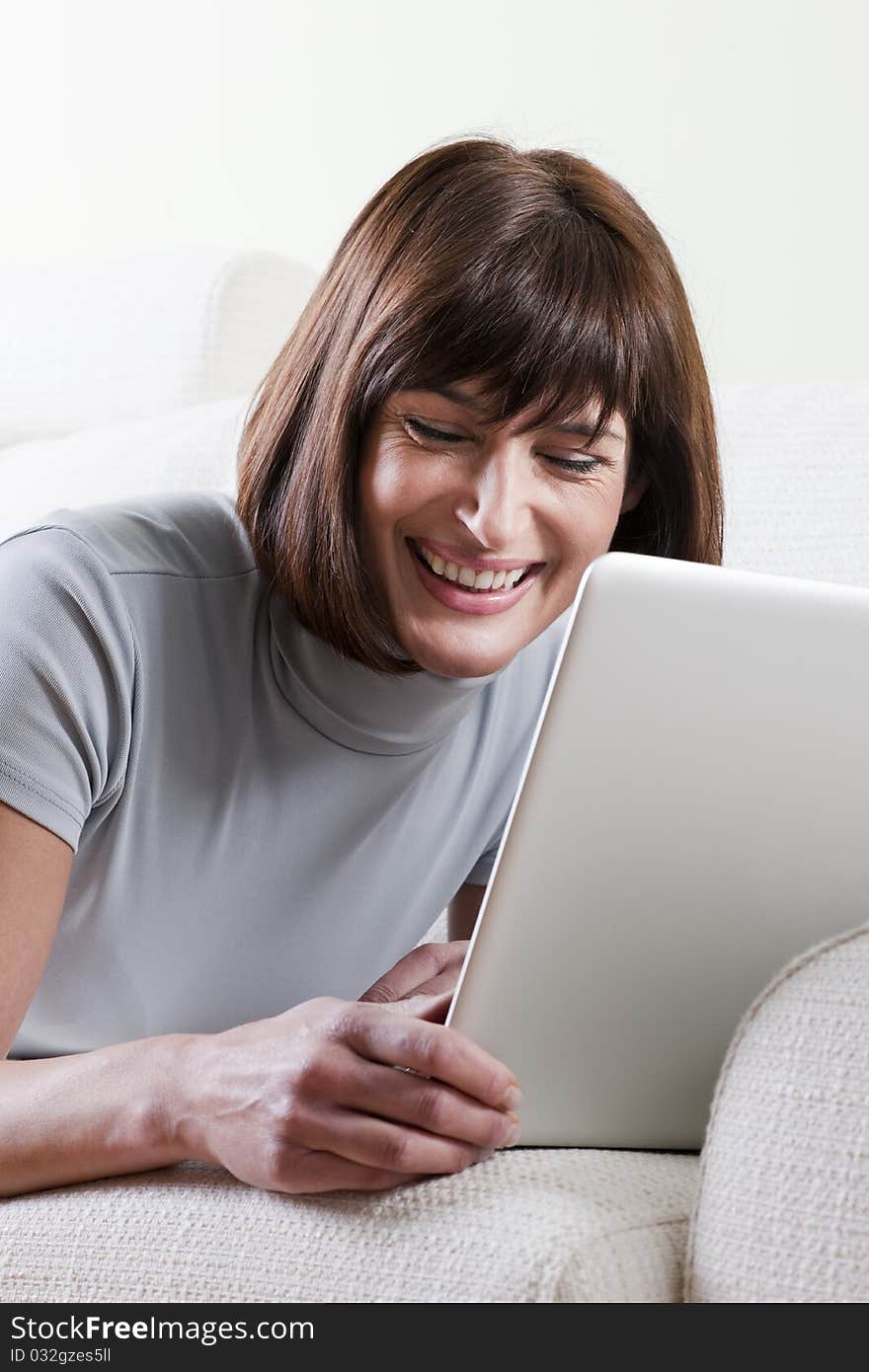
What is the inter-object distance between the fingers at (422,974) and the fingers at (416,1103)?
0.28m

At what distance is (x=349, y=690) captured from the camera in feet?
2.97

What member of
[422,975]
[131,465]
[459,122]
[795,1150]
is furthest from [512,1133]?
[459,122]

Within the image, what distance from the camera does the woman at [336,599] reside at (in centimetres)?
79

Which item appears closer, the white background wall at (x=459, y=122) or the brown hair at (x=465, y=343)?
the brown hair at (x=465, y=343)

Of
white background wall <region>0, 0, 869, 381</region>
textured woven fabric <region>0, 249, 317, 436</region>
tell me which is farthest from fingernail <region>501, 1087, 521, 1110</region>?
Result: textured woven fabric <region>0, 249, 317, 436</region>

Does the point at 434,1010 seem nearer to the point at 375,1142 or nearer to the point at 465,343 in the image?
the point at 375,1142

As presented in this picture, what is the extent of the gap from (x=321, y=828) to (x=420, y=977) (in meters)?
0.11

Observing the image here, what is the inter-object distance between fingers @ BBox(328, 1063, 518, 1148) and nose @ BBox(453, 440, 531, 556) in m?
0.35

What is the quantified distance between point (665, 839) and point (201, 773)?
1.24 ft

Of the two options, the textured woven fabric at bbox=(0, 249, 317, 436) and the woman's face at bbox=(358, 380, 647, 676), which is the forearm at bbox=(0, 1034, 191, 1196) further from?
the textured woven fabric at bbox=(0, 249, 317, 436)

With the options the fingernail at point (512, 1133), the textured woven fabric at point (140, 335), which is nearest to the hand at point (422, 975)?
the fingernail at point (512, 1133)

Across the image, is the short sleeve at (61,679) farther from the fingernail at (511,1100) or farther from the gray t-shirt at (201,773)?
the fingernail at (511,1100)

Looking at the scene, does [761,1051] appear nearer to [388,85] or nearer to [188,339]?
[188,339]

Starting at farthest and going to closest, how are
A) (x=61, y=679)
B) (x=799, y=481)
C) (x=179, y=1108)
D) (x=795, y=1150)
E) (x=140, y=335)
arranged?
(x=140, y=335)
(x=799, y=481)
(x=61, y=679)
(x=179, y=1108)
(x=795, y=1150)
